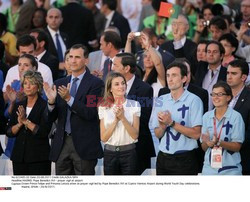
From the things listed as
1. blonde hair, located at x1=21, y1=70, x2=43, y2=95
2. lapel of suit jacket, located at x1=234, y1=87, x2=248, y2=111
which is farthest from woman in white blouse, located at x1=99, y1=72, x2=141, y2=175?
lapel of suit jacket, located at x1=234, y1=87, x2=248, y2=111

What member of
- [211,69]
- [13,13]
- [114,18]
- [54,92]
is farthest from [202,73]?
[13,13]

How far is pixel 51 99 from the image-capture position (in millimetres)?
9812

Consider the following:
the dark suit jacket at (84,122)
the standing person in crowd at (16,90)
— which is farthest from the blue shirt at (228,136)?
the standing person in crowd at (16,90)

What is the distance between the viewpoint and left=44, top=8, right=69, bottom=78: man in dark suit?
43.0 feet

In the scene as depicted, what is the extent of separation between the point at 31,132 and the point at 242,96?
223cm

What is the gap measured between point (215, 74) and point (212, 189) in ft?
6.69

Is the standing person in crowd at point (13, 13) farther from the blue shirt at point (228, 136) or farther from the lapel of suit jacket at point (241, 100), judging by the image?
the blue shirt at point (228, 136)

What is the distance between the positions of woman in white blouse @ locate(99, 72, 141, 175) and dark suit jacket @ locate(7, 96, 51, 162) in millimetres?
697

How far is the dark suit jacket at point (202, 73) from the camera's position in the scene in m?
11.1

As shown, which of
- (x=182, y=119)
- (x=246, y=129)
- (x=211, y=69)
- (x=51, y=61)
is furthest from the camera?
(x=51, y=61)

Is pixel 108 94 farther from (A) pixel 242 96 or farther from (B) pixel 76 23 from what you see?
Result: (B) pixel 76 23

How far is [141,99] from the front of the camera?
400 inches

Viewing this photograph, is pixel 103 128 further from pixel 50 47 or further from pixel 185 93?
pixel 50 47

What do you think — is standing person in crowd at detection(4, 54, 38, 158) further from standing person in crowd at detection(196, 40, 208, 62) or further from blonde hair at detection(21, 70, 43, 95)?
standing person in crowd at detection(196, 40, 208, 62)
